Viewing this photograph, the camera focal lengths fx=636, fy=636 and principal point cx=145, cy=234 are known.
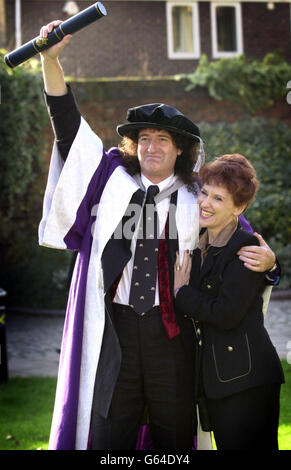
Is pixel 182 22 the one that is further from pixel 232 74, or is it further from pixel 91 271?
pixel 91 271

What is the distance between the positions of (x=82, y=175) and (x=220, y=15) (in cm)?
1365

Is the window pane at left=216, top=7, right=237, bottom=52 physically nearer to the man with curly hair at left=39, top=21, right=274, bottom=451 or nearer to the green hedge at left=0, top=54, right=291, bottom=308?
the green hedge at left=0, top=54, right=291, bottom=308

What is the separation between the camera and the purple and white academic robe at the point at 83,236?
287 centimetres

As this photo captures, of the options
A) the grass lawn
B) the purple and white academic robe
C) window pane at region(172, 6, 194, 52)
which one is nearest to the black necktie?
the purple and white academic robe

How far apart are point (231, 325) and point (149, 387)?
50cm

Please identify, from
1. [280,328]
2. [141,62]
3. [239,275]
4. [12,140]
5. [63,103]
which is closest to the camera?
[239,275]

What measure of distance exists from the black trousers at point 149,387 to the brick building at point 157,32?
38.0 feet

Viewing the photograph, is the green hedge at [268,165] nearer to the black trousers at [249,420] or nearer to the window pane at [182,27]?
the window pane at [182,27]

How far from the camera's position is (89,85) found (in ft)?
32.5

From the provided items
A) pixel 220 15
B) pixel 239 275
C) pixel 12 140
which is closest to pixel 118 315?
pixel 239 275

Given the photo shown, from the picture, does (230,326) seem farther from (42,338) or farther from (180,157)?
(42,338)

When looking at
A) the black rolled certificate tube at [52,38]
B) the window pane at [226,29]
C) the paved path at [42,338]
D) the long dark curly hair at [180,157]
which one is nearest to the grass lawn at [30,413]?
the paved path at [42,338]

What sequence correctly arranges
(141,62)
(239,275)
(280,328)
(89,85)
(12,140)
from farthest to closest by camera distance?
(141,62) < (89,85) < (12,140) < (280,328) < (239,275)

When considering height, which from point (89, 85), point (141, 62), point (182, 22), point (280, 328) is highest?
point (182, 22)
